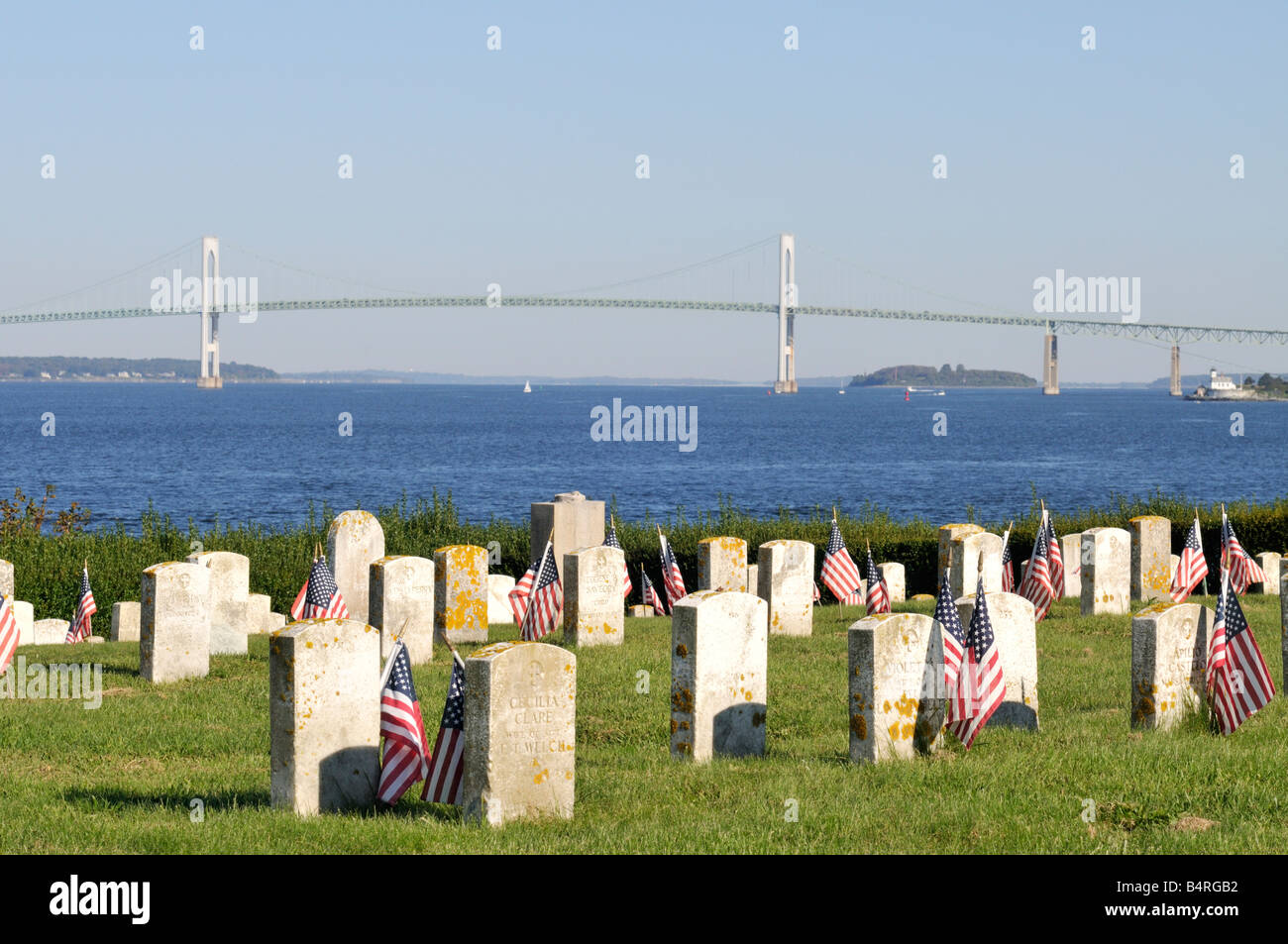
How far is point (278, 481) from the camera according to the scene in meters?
55.4

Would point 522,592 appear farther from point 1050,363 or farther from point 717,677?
point 1050,363

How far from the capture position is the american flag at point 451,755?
7.11m

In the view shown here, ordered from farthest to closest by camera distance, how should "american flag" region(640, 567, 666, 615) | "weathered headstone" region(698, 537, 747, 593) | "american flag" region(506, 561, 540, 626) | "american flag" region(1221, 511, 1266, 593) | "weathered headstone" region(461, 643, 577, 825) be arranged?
"american flag" region(640, 567, 666, 615), "american flag" region(1221, 511, 1266, 593), "american flag" region(506, 561, 540, 626), "weathered headstone" region(698, 537, 747, 593), "weathered headstone" region(461, 643, 577, 825)

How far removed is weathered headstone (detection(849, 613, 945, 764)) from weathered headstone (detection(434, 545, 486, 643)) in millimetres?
5823

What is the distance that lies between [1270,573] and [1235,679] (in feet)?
33.5

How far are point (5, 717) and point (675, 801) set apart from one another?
5.40 meters

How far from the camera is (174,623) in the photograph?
38.8 feet

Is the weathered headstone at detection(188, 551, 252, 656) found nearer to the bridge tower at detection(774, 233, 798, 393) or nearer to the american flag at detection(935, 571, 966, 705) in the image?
the american flag at detection(935, 571, 966, 705)

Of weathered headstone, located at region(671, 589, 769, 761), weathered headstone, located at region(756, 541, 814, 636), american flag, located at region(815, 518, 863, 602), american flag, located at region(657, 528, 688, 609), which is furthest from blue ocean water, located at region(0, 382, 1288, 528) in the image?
weathered headstone, located at region(671, 589, 769, 761)

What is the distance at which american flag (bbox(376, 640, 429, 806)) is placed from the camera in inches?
289

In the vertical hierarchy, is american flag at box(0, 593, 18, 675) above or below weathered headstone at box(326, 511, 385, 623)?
below

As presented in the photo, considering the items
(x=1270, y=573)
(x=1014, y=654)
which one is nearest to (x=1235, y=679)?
(x=1014, y=654)
